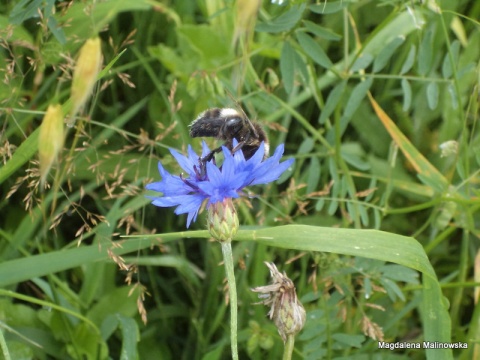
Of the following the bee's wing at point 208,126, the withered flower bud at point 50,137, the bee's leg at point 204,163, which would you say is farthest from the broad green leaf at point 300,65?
the withered flower bud at point 50,137

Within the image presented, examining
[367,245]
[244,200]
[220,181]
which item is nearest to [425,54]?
[244,200]

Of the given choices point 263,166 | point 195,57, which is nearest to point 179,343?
point 195,57

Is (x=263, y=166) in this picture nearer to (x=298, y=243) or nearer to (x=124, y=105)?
(x=298, y=243)

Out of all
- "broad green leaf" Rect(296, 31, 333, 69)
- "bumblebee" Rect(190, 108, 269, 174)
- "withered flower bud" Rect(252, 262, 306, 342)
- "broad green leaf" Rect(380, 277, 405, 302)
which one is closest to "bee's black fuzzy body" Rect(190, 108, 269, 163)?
"bumblebee" Rect(190, 108, 269, 174)

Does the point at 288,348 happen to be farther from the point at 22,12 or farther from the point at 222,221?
the point at 22,12

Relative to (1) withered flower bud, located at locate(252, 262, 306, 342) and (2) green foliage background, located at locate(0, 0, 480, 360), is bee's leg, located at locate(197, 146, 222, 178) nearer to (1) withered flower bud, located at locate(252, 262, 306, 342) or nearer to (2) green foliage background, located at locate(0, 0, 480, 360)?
(2) green foliage background, located at locate(0, 0, 480, 360)

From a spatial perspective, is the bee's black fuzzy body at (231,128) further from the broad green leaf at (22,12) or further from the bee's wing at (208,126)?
the broad green leaf at (22,12)
